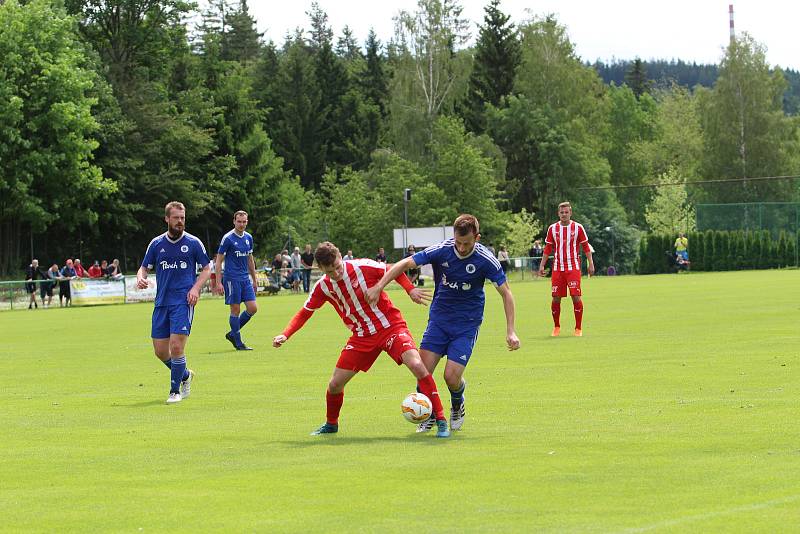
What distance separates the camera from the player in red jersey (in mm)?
10945

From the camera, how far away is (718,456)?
29.9ft

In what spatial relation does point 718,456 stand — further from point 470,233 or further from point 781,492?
point 470,233

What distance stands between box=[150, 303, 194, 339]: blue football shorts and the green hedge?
55.2 m

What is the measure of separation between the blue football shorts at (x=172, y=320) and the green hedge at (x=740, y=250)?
181 feet

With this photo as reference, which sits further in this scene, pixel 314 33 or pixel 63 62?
pixel 314 33

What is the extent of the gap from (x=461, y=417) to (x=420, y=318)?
61.1ft

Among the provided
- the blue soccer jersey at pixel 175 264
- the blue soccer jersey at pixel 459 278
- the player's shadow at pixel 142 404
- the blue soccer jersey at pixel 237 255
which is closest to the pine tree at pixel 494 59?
the blue soccer jersey at pixel 237 255

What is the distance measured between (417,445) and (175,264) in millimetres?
5425

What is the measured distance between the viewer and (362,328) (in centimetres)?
1113

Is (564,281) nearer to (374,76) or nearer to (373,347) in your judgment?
(373,347)

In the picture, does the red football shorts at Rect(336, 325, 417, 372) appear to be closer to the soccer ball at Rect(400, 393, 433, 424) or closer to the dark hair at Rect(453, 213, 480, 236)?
the soccer ball at Rect(400, 393, 433, 424)

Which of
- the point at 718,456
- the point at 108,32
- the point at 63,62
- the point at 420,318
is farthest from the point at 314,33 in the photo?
the point at 718,456

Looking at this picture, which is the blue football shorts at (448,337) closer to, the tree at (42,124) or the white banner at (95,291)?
the white banner at (95,291)

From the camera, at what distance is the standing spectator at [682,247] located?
67.1 metres
